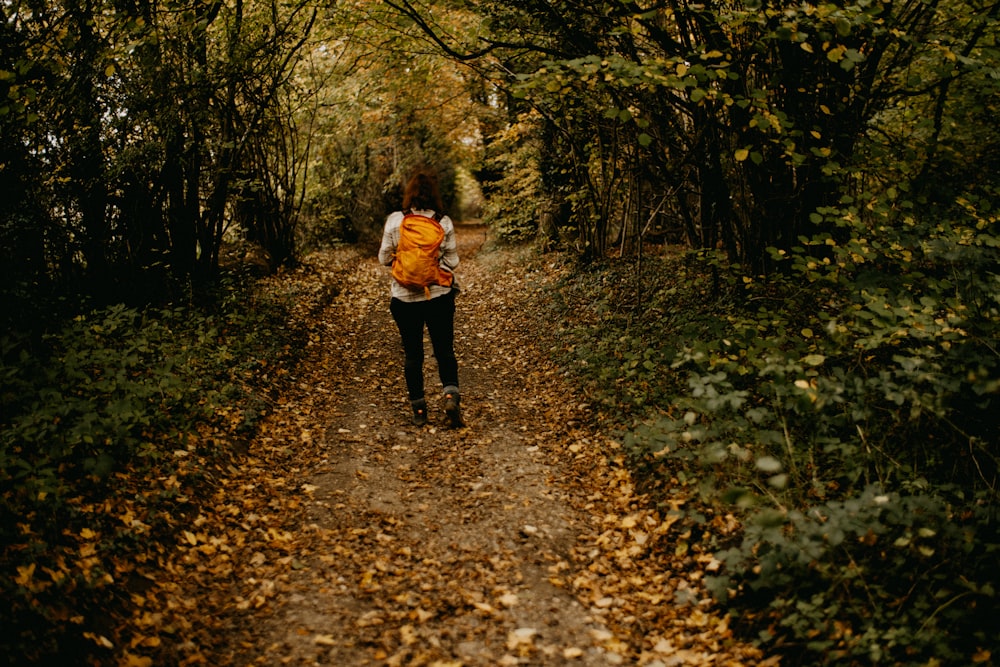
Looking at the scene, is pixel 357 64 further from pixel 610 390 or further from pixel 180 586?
pixel 180 586

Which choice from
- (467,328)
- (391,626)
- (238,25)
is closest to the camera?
(391,626)

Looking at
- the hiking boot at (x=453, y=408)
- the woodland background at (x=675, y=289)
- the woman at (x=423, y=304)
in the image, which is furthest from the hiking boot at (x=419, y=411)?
the woodland background at (x=675, y=289)

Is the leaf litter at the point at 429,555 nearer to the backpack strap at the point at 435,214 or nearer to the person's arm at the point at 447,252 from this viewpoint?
the person's arm at the point at 447,252

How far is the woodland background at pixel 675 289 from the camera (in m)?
3.15

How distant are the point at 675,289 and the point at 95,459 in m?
6.68

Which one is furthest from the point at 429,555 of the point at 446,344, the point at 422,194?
the point at 422,194

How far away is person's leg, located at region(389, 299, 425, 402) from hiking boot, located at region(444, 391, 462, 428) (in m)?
0.30

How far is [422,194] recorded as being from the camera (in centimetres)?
562

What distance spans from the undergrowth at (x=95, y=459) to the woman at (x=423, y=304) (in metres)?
1.68

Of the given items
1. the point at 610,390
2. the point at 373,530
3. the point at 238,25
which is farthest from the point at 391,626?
the point at 238,25

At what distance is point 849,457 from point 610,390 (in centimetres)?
259

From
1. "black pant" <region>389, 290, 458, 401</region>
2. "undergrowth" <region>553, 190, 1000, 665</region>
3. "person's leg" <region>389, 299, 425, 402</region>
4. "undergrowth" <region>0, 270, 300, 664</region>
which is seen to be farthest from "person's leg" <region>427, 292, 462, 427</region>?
"undergrowth" <region>0, 270, 300, 664</region>

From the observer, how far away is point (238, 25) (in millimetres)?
7688

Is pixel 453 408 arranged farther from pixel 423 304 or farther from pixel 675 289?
pixel 675 289
